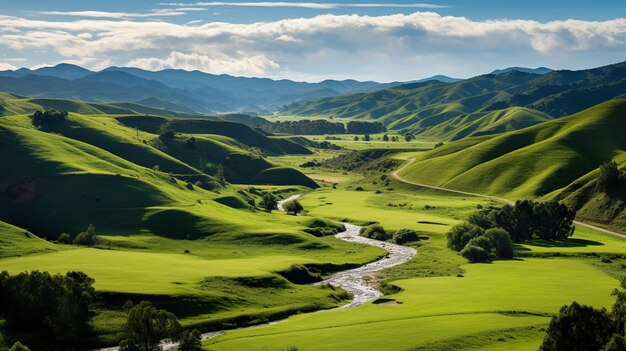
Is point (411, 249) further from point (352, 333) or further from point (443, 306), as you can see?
point (352, 333)

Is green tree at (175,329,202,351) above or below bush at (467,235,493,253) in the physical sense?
below

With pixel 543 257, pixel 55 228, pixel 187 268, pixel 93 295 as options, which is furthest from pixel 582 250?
pixel 55 228

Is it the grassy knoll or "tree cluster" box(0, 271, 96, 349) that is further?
"tree cluster" box(0, 271, 96, 349)

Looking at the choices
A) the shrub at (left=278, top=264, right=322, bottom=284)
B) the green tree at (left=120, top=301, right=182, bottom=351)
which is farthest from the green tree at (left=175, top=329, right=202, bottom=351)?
the shrub at (left=278, top=264, right=322, bottom=284)

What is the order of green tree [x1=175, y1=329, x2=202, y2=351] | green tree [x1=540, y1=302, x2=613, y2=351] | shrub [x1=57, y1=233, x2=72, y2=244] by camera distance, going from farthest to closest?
shrub [x1=57, y1=233, x2=72, y2=244] → green tree [x1=175, y1=329, x2=202, y2=351] → green tree [x1=540, y1=302, x2=613, y2=351]

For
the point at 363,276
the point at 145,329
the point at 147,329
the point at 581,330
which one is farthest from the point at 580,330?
the point at 363,276

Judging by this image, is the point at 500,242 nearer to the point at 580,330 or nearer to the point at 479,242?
the point at 479,242

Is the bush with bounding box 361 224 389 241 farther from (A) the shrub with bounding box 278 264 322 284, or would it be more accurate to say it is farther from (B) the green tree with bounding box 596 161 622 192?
(B) the green tree with bounding box 596 161 622 192
